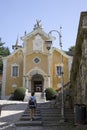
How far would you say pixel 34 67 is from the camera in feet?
148

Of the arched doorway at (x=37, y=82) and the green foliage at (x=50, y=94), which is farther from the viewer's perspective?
the arched doorway at (x=37, y=82)

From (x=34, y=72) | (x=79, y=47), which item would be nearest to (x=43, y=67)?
(x=34, y=72)

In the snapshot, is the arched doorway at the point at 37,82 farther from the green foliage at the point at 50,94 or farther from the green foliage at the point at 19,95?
the green foliage at the point at 19,95

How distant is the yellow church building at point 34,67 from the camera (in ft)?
147

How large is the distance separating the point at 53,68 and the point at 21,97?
9580 mm

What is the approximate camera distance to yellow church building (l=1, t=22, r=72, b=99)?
44.8 meters

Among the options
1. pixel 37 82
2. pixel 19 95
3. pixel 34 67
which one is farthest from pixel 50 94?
pixel 37 82

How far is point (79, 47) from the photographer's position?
13648 mm

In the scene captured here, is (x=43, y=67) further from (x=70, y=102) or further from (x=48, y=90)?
(x=70, y=102)

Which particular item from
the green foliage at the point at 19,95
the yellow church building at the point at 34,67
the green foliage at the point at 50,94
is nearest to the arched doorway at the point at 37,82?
the yellow church building at the point at 34,67

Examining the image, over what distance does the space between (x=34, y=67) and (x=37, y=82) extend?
287 cm

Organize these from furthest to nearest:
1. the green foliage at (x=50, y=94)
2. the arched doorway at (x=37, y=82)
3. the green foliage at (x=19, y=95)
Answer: the arched doorway at (x=37, y=82), the green foliage at (x=19, y=95), the green foliage at (x=50, y=94)

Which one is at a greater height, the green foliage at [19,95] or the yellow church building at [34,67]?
the yellow church building at [34,67]

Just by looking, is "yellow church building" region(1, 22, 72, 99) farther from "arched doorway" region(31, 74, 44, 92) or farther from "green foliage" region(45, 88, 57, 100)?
"green foliage" region(45, 88, 57, 100)
